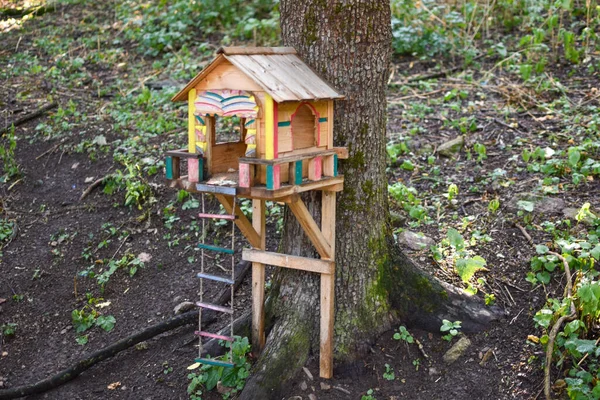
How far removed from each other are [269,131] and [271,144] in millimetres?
66

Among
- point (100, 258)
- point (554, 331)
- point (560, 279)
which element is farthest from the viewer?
point (100, 258)

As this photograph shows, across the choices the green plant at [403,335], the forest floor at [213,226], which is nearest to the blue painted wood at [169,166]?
the forest floor at [213,226]

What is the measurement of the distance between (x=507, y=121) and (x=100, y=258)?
4414 millimetres

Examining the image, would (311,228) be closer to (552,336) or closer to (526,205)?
(552,336)

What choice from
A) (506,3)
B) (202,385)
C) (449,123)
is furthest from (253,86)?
(506,3)

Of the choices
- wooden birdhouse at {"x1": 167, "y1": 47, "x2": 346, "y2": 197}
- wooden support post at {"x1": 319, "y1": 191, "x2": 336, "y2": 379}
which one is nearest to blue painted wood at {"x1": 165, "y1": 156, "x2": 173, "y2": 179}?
wooden birdhouse at {"x1": 167, "y1": 47, "x2": 346, "y2": 197}

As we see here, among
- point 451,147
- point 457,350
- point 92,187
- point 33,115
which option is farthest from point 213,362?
point 33,115

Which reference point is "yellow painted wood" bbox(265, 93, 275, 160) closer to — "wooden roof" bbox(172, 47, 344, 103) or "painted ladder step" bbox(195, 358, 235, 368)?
"wooden roof" bbox(172, 47, 344, 103)

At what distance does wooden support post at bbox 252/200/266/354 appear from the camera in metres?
4.19

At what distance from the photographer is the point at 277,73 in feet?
10.9

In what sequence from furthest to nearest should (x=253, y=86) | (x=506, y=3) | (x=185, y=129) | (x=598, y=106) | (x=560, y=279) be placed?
(x=506, y=3)
(x=185, y=129)
(x=598, y=106)
(x=560, y=279)
(x=253, y=86)

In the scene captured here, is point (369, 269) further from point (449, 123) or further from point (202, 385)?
point (449, 123)

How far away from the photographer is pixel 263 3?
1040cm

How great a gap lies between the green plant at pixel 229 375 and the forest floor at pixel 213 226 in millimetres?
131
